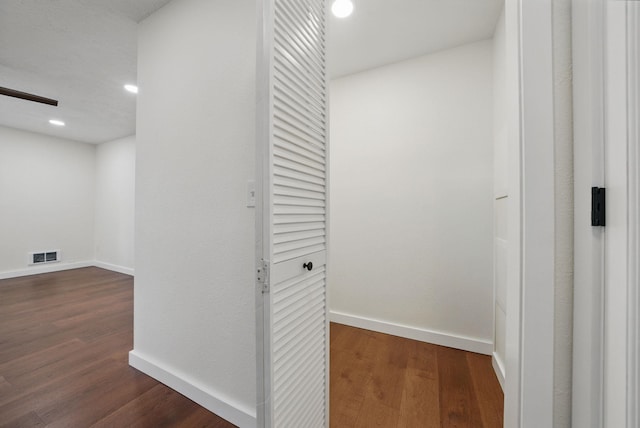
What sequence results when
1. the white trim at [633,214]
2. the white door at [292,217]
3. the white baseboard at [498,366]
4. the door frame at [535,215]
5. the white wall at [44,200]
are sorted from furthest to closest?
the white wall at [44,200] < the white baseboard at [498,366] < the white door at [292,217] < the door frame at [535,215] < the white trim at [633,214]

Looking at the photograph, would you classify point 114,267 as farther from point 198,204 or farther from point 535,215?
point 535,215

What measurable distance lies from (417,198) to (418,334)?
118cm

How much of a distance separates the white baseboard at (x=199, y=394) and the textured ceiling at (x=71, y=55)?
7.77 feet

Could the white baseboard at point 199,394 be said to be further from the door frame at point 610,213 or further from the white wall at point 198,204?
the door frame at point 610,213

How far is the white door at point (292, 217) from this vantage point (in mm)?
770

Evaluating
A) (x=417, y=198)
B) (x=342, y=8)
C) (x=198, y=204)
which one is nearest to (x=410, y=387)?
(x=417, y=198)

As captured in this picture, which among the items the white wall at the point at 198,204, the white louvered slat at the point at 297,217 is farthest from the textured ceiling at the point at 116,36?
the white louvered slat at the point at 297,217

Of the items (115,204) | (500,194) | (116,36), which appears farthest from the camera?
(115,204)

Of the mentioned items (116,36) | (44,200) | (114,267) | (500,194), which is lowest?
(114,267)

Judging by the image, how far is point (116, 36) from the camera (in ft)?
6.17

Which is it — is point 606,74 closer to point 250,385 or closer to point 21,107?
point 250,385

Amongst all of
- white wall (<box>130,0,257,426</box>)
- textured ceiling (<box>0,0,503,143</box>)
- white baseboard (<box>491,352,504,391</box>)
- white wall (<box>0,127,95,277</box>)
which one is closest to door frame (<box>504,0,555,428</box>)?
white wall (<box>130,0,257,426</box>)

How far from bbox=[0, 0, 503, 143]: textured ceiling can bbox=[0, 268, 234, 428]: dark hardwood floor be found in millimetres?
2452

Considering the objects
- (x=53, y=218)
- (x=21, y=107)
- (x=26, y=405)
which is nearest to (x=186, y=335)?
(x=26, y=405)
